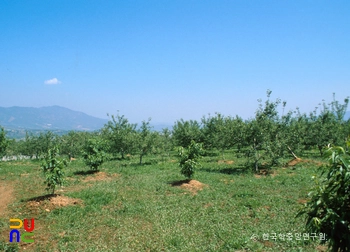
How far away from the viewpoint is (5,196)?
1405cm

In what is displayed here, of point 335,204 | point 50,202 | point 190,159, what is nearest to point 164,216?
point 50,202


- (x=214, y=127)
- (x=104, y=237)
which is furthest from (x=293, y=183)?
(x=214, y=127)

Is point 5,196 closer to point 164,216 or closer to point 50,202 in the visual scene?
point 50,202

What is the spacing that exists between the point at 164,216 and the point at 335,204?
821cm

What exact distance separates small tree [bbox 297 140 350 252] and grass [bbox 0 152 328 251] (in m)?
1.74

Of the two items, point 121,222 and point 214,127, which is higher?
point 214,127

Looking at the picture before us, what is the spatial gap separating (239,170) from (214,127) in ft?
50.7

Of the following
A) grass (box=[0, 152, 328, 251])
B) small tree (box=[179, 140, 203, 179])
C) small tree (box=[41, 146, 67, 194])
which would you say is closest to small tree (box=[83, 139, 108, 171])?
grass (box=[0, 152, 328, 251])

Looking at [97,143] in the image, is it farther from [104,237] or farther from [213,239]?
[213,239]

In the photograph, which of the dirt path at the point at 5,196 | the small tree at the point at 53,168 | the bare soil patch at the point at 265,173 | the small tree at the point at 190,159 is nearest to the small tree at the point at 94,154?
the dirt path at the point at 5,196

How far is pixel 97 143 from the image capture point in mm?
21234

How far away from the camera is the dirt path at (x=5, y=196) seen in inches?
469

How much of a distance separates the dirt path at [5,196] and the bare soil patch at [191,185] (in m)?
9.62

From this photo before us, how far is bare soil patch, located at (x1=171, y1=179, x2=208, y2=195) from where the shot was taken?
15.0m
